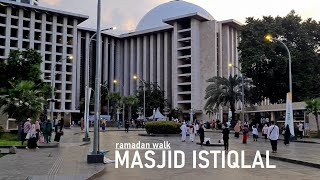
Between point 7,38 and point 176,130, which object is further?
point 7,38

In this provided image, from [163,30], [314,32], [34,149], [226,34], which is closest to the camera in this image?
[34,149]

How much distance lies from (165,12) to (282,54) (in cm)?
6552

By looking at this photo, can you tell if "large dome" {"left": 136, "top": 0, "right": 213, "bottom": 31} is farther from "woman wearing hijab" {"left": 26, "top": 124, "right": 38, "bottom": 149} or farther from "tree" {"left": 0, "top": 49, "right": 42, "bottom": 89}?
"woman wearing hijab" {"left": 26, "top": 124, "right": 38, "bottom": 149}

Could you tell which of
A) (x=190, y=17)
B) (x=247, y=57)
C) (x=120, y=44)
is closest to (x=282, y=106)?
(x=247, y=57)

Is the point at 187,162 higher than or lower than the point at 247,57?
lower

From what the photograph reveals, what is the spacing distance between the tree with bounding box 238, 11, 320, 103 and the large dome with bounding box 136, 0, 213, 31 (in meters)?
57.5

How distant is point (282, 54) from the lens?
50.7 m

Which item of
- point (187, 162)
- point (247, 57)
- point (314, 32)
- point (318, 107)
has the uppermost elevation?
point (314, 32)

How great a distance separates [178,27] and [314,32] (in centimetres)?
4800

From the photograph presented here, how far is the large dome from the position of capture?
10894cm

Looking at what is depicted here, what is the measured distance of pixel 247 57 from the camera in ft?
165

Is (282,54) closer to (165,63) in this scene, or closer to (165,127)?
(165,127)

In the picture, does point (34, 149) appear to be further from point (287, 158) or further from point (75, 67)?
point (75, 67)

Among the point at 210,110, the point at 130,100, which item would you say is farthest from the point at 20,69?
the point at 130,100
